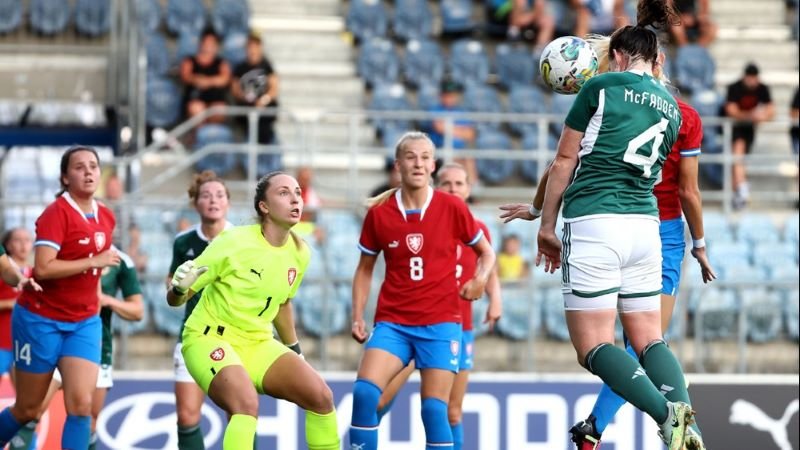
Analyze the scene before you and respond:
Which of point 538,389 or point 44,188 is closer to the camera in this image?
point 538,389

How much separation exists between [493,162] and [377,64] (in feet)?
8.04

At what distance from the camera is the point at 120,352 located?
1309 cm

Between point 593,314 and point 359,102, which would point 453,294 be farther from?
point 359,102

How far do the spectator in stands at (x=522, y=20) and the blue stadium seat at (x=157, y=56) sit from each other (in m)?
4.12

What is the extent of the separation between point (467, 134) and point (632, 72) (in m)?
9.20

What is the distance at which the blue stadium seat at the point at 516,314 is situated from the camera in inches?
526

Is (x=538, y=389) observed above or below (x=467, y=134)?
below

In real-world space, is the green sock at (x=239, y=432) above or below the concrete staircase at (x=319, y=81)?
below

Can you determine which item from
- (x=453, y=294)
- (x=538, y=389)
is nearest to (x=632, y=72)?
(x=453, y=294)

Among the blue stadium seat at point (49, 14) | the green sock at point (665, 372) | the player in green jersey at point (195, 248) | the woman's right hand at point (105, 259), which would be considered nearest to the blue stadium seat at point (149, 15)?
the blue stadium seat at point (49, 14)

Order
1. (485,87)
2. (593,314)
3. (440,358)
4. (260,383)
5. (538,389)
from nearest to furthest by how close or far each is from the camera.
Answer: (593,314), (260,383), (440,358), (538,389), (485,87)


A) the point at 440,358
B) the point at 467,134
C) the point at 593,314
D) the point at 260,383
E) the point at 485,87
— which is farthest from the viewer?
the point at 485,87

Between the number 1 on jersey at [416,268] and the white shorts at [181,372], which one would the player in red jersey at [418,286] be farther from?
the white shorts at [181,372]

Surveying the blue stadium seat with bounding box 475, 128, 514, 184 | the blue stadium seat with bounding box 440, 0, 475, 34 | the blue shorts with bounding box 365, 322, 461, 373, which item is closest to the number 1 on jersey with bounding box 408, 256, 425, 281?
the blue shorts with bounding box 365, 322, 461, 373
